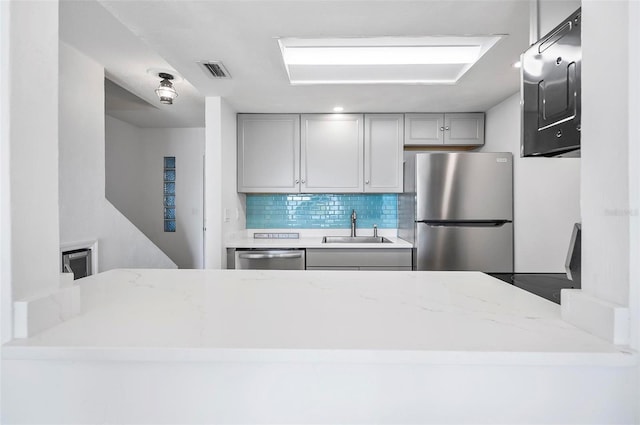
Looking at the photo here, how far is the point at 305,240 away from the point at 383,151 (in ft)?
3.86

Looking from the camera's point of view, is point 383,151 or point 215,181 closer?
point 215,181

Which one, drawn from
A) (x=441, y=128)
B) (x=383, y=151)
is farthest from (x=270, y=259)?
(x=441, y=128)

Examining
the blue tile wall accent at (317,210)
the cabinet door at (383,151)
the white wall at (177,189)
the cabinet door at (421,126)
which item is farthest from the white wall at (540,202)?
the white wall at (177,189)

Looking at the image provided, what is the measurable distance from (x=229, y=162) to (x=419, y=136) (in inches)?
72.6

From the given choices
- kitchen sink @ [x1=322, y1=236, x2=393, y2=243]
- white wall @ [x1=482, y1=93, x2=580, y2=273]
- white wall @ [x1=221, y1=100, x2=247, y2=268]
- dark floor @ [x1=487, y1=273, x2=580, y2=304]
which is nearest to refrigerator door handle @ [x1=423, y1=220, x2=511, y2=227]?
white wall @ [x1=482, y1=93, x2=580, y2=273]

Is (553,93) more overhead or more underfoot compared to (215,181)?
more overhead

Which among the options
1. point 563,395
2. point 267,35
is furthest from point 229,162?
point 563,395

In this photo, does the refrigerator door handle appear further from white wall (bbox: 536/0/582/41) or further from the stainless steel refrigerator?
white wall (bbox: 536/0/582/41)

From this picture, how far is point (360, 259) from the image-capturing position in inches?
116

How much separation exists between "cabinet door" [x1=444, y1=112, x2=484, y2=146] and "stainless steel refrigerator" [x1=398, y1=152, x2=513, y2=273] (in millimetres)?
561

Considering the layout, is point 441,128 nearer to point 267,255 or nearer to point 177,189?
point 267,255

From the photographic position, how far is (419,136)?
10.8ft

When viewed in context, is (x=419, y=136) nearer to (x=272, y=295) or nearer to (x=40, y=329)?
(x=272, y=295)

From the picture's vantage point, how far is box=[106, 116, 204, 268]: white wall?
16.5 feet
